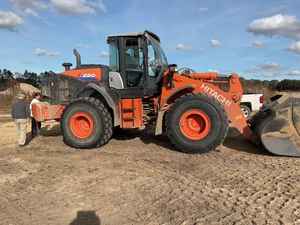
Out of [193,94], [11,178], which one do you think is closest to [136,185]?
[11,178]

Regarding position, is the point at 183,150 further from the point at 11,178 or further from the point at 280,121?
the point at 11,178

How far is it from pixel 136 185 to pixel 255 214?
7.00 ft

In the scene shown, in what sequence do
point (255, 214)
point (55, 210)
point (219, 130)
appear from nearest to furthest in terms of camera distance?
point (255, 214)
point (55, 210)
point (219, 130)

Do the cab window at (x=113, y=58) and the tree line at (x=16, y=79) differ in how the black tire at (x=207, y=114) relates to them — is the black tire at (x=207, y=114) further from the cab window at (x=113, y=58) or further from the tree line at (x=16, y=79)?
the tree line at (x=16, y=79)

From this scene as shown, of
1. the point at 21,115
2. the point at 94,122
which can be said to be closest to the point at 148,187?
the point at 94,122

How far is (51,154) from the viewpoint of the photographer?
953 cm

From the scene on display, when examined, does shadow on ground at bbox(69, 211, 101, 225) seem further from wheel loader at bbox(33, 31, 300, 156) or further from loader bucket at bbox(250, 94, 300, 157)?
loader bucket at bbox(250, 94, 300, 157)

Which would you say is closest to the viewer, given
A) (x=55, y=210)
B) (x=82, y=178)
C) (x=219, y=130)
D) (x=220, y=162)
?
(x=55, y=210)

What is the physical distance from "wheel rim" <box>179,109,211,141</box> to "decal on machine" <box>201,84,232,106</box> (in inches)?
24.2

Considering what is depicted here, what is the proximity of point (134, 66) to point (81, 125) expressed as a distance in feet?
6.20

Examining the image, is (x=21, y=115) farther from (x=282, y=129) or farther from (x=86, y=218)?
(x=282, y=129)

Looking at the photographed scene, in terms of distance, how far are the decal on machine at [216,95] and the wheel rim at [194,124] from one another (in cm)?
62

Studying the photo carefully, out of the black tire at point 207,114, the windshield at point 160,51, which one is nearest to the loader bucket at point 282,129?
the black tire at point 207,114

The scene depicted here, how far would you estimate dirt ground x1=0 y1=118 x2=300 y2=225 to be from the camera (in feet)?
17.3
